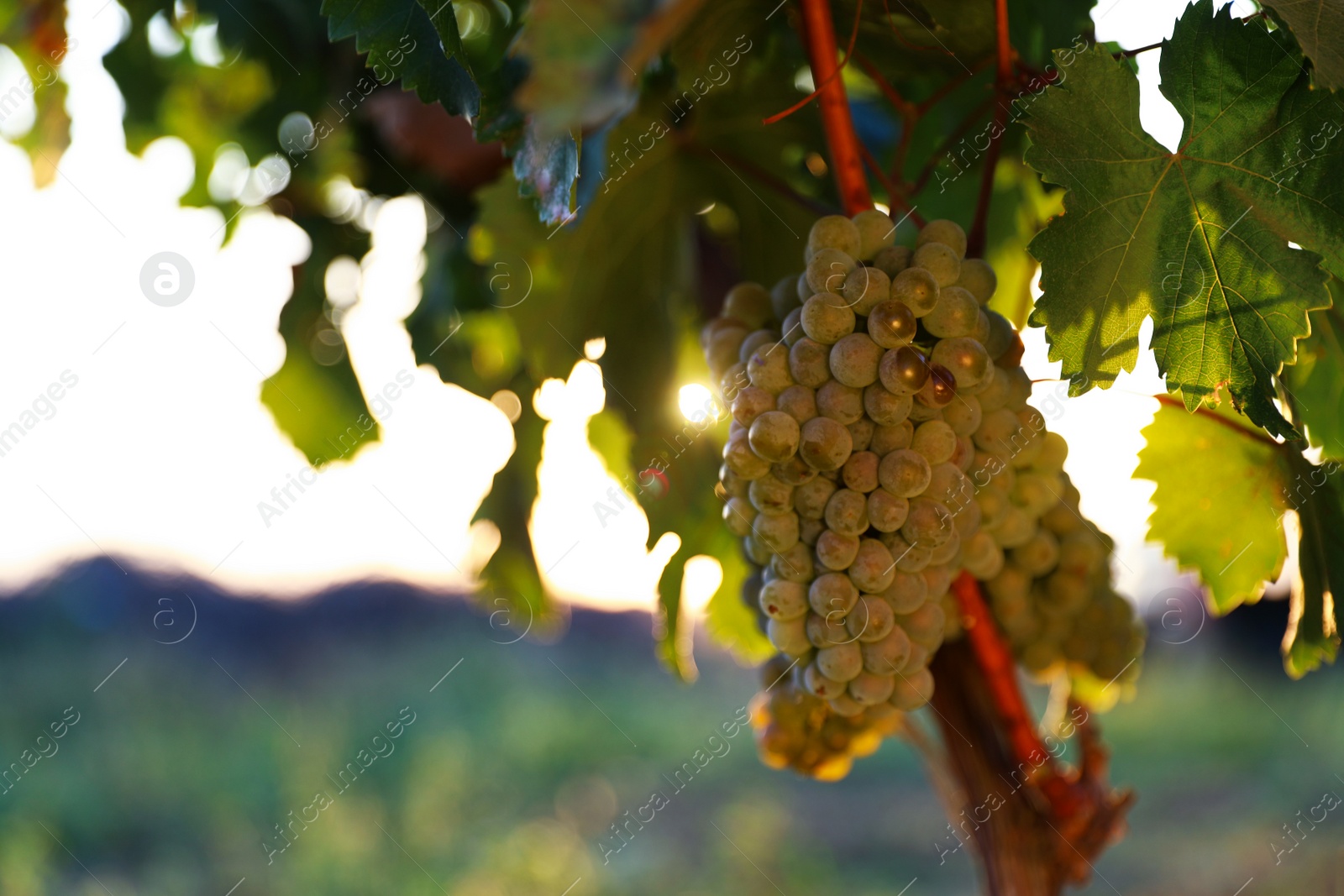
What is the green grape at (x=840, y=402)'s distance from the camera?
0.46 m

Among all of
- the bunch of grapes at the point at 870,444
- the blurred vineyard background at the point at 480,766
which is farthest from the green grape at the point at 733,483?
the blurred vineyard background at the point at 480,766

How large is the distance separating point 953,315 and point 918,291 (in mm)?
22

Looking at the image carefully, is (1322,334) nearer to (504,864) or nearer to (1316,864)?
(1316,864)

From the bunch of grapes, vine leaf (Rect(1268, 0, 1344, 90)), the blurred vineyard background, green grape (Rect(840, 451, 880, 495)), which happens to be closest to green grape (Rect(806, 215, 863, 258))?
the bunch of grapes

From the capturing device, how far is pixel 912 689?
490 mm

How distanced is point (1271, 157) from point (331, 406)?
860mm

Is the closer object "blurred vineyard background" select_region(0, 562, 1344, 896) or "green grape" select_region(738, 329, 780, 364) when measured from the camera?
"green grape" select_region(738, 329, 780, 364)

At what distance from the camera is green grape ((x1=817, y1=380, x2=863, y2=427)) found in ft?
1.50

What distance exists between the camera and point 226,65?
1027 mm

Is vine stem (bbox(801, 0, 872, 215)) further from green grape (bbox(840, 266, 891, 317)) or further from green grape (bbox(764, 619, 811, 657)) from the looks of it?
green grape (bbox(764, 619, 811, 657))

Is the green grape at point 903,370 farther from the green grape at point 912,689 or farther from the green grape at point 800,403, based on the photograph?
the green grape at point 912,689

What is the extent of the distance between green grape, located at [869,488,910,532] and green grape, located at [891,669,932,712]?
0.28 ft

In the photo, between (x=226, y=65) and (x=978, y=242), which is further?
(x=226, y=65)

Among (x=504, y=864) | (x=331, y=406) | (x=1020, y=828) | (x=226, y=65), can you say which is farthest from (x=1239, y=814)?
(x=226, y=65)
